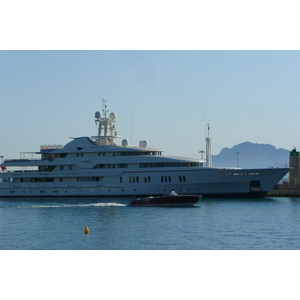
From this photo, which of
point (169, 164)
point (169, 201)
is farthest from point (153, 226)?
point (169, 164)

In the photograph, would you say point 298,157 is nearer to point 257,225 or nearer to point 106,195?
point 106,195

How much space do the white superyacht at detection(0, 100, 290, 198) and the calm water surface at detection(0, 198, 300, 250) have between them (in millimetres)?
4070

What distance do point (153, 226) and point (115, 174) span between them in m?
21.3

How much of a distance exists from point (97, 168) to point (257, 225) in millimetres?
25289

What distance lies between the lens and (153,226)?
1299 inches

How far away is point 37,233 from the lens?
3095 centimetres

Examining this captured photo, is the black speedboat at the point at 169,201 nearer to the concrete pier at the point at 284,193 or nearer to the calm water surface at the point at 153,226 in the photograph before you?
the calm water surface at the point at 153,226

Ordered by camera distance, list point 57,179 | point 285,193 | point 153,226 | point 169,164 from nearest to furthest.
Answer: point 153,226 → point 169,164 → point 57,179 → point 285,193

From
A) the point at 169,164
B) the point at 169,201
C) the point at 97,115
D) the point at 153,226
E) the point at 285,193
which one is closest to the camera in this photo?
the point at 153,226

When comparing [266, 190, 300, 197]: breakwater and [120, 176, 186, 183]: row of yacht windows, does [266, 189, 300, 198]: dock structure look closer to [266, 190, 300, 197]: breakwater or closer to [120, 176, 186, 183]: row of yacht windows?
[266, 190, 300, 197]: breakwater

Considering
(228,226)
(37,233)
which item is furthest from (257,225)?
(37,233)

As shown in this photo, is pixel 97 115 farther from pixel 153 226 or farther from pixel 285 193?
pixel 153 226

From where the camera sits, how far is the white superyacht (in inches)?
2053

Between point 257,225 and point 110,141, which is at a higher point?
point 110,141
